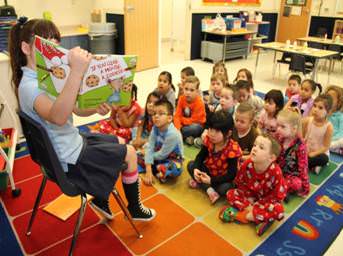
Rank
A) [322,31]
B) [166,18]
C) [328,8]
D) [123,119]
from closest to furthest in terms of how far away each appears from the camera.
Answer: [123,119]
[322,31]
[328,8]
[166,18]

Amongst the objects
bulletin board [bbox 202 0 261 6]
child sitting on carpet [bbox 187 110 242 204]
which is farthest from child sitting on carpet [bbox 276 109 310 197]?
bulletin board [bbox 202 0 261 6]

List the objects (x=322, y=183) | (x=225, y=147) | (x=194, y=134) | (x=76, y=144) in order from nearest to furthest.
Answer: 1. (x=76, y=144)
2. (x=225, y=147)
3. (x=322, y=183)
4. (x=194, y=134)

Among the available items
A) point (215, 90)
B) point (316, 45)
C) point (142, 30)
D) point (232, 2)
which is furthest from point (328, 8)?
point (215, 90)

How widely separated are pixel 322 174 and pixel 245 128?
730 mm

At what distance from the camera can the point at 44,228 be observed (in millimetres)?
1805

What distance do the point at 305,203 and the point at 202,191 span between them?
696mm

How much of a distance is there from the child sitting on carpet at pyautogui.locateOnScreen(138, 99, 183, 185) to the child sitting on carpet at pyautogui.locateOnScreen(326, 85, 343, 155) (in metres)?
1.51

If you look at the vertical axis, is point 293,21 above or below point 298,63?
above

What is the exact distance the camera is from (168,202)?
2.06 m

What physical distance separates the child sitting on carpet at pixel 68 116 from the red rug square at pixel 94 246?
0.38 m

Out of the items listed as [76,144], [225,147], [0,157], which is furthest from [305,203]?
[0,157]

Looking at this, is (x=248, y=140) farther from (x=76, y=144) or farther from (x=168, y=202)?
(x=76, y=144)

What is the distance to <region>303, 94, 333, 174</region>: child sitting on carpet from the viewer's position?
2459 millimetres

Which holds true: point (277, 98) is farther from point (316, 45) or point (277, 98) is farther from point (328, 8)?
point (328, 8)
